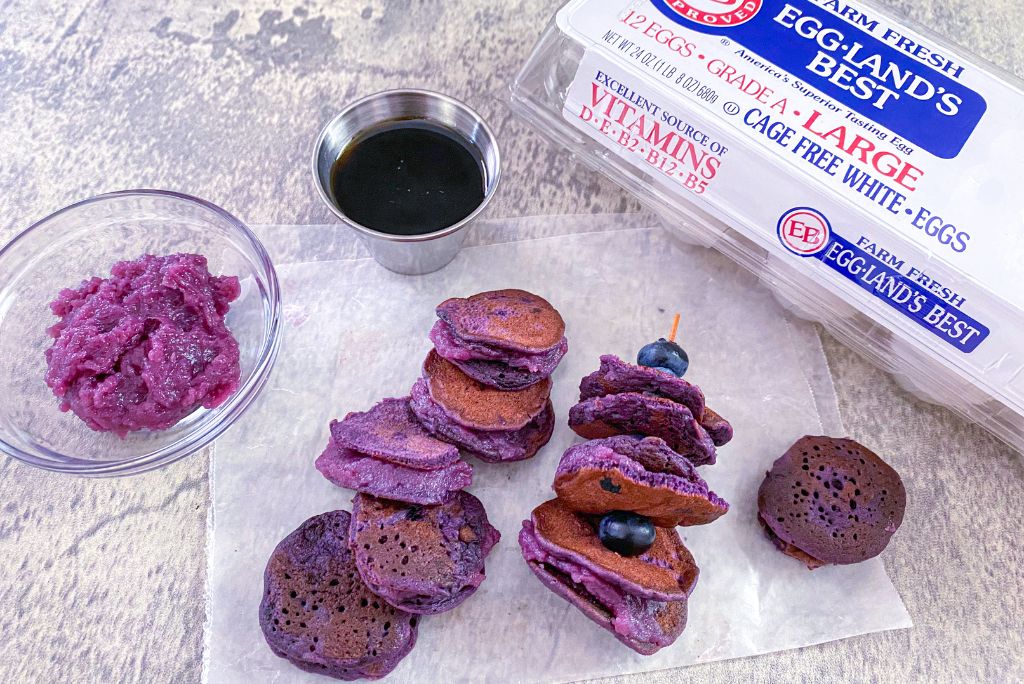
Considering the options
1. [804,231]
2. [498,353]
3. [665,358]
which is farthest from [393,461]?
[804,231]

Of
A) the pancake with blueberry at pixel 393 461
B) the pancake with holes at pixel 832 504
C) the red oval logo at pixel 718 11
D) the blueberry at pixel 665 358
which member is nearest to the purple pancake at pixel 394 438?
the pancake with blueberry at pixel 393 461

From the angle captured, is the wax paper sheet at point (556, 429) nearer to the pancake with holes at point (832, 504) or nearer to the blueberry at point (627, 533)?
the pancake with holes at point (832, 504)

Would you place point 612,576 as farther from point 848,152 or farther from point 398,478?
point 848,152

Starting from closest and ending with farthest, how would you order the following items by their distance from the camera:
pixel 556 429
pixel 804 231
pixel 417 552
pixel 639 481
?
pixel 639 481
pixel 417 552
pixel 804 231
pixel 556 429

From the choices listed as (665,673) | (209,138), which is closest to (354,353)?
(209,138)

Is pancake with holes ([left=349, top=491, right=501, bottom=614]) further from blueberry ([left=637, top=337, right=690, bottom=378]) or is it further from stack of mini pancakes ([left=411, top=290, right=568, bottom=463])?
blueberry ([left=637, top=337, right=690, bottom=378])

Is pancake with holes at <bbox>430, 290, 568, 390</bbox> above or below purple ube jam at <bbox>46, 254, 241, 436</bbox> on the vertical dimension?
above

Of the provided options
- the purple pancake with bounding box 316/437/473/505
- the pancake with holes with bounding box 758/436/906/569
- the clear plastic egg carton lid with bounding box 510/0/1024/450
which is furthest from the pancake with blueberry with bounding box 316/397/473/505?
the clear plastic egg carton lid with bounding box 510/0/1024/450
